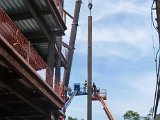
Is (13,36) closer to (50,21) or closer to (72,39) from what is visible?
(50,21)

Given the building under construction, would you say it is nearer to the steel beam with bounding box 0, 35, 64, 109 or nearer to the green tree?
the steel beam with bounding box 0, 35, 64, 109

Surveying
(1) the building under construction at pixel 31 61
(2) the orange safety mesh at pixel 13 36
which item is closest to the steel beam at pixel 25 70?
(1) the building under construction at pixel 31 61

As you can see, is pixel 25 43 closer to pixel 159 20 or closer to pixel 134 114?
pixel 159 20

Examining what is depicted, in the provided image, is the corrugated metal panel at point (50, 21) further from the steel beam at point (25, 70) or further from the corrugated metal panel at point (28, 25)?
the steel beam at point (25, 70)

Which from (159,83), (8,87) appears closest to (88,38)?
(8,87)

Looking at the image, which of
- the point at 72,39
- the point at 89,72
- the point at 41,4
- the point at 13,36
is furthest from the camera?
the point at 72,39

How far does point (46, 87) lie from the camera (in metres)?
17.0

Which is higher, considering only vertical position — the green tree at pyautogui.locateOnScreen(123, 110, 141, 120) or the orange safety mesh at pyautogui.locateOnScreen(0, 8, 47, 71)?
the green tree at pyautogui.locateOnScreen(123, 110, 141, 120)

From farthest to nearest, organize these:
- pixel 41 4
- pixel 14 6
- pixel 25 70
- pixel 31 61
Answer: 1. pixel 14 6
2. pixel 41 4
3. pixel 31 61
4. pixel 25 70

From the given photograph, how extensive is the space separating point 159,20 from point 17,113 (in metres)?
9.13

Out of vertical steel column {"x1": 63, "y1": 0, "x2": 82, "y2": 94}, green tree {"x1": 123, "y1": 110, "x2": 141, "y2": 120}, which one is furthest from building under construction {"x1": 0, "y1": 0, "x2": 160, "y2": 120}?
green tree {"x1": 123, "y1": 110, "x2": 141, "y2": 120}

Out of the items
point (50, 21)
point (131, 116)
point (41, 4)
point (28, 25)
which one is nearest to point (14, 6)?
point (41, 4)

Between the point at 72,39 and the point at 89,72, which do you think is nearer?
the point at 89,72

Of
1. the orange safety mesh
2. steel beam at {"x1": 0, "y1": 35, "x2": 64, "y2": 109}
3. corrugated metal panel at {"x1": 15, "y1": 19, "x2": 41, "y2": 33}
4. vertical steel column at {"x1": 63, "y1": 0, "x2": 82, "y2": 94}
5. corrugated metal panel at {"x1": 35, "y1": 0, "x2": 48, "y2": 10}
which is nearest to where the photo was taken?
steel beam at {"x1": 0, "y1": 35, "x2": 64, "y2": 109}
